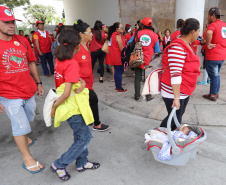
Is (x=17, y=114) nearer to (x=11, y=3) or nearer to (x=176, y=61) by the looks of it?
(x=176, y=61)

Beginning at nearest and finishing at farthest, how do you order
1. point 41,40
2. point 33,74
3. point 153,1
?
point 33,74 < point 41,40 < point 153,1

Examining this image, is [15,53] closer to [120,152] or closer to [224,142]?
[120,152]

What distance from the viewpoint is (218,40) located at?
372 centimetres

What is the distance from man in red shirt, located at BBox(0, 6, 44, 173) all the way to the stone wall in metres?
7.44

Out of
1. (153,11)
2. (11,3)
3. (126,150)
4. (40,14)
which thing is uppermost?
(40,14)

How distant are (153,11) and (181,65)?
8.67 metres

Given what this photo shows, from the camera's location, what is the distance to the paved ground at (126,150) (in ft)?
7.30

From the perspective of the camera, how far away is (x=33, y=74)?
2.68 meters

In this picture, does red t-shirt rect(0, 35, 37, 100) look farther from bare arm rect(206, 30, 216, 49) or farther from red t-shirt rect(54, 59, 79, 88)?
bare arm rect(206, 30, 216, 49)

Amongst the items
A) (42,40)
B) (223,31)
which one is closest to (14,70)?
(223,31)

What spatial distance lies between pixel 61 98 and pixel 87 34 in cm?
130

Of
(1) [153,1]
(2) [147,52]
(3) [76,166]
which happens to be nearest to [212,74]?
(2) [147,52]

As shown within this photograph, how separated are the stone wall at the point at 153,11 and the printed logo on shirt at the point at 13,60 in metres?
7.52

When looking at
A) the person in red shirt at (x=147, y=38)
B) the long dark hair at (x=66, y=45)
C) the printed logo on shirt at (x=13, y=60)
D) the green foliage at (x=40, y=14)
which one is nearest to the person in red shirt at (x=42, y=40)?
the person in red shirt at (x=147, y=38)
